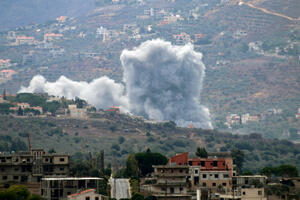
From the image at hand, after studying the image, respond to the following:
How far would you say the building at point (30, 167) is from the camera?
79.6 meters

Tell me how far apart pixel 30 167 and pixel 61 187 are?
907 cm

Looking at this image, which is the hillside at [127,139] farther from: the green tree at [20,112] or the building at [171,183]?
the building at [171,183]

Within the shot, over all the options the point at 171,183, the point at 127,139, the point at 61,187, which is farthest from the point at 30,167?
the point at 127,139

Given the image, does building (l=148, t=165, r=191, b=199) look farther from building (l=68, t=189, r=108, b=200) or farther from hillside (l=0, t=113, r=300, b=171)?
hillside (l=0, t=113, r=300, b=171)

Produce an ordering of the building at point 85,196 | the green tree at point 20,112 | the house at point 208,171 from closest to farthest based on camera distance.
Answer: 1. the building at point 85,196
2. the house at point 208,171
3. the green tree at point 20,112

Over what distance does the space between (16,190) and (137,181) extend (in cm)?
2024

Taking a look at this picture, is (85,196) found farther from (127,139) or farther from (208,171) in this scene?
(127,139)

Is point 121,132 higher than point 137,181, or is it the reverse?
point 121,132

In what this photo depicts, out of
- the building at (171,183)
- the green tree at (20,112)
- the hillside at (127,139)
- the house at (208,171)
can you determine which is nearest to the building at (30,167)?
the building at (171,183)

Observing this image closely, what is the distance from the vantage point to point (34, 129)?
584 ft

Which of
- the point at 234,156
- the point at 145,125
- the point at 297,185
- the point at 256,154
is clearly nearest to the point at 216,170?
the point at 297,185

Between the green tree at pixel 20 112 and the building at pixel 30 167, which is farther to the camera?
the green tree at pixel 20 112

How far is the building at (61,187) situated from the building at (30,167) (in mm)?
5174

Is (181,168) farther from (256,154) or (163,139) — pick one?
(163,139)
